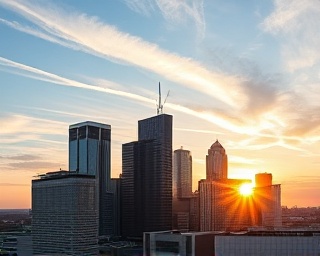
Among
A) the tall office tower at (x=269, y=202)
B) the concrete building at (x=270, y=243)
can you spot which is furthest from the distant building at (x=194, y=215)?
the concrete building at (x=270, y=243)

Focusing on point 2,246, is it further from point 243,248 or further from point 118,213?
point 243,248

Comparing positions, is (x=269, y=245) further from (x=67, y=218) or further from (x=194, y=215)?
(x=194, y=215)

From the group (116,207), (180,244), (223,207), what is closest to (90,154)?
(116,207)

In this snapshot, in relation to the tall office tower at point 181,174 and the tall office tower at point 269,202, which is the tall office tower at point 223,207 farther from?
the tall office tower at point 181,174

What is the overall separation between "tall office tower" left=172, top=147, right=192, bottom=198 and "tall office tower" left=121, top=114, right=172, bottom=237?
48185mm

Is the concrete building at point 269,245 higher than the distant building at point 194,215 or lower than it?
higher

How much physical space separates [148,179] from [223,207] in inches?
922

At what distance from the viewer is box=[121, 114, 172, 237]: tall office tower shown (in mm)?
136625

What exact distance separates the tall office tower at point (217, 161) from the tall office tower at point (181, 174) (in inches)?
432

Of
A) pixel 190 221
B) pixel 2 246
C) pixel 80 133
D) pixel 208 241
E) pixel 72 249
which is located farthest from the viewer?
pixel 190 221

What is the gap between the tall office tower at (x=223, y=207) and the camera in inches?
5694

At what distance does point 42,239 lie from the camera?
363ft

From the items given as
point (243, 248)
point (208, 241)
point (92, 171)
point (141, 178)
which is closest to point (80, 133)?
point (92, 171)

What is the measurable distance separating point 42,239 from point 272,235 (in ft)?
202
